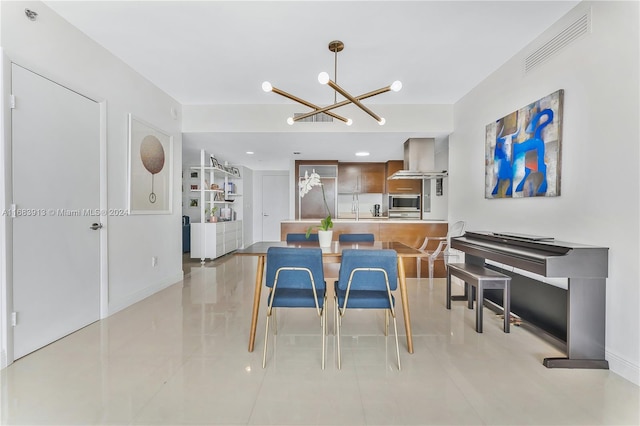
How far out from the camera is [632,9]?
1.86m

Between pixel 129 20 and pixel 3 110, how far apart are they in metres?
1.17

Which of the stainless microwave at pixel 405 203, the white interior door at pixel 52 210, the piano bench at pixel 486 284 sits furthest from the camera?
the stainless microwave at pixel 405 203

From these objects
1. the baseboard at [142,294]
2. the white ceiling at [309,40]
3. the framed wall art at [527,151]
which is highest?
the white ceiling at [309,40]

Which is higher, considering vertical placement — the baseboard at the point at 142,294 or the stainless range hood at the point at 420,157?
the stainless range hood at the point at 420,157

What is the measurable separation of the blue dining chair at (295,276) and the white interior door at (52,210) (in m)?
1.80

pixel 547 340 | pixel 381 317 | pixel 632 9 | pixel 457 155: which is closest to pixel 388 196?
pixel 457 155

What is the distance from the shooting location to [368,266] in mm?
2066

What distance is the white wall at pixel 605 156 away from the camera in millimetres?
1881

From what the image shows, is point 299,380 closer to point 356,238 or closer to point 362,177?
point 356,238

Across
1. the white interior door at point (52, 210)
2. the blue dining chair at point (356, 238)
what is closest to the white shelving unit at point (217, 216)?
the white interior door at point (52, 210)

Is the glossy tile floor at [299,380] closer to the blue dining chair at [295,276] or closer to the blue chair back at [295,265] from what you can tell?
the blue dining chair at [295,276]

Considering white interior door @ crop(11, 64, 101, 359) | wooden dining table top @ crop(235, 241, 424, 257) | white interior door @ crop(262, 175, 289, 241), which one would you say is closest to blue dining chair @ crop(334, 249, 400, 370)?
wooden dining table top @ crop(235, 241, 424, 257)

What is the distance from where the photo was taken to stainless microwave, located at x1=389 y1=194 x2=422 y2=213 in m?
7.08

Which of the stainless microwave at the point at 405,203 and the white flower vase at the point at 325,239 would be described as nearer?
the white flower vase at the point at 325,239
